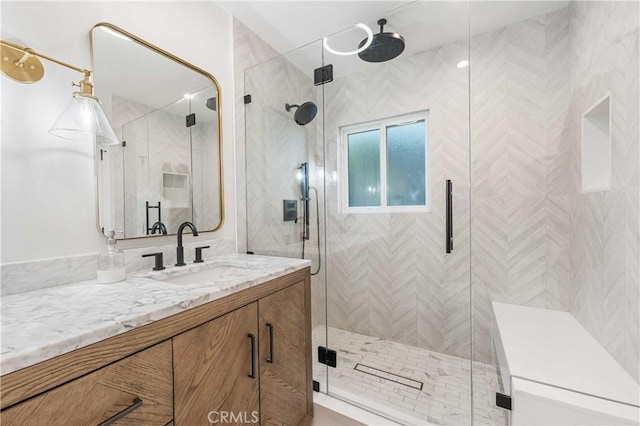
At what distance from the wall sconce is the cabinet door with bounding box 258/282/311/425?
38.6 inches

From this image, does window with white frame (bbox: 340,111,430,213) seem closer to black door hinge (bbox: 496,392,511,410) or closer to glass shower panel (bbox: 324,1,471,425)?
glass shower panel (bbox: 324,1,471,425)

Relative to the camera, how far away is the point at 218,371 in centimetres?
89

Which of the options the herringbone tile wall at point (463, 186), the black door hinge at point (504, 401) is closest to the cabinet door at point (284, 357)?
the herringbone tile wall at point (463, 186)

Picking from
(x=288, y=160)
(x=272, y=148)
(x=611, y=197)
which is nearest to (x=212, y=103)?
(x=272, y=148)

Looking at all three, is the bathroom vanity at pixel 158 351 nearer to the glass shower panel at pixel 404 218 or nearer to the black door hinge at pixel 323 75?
the glass shower panel at pixel 404 218

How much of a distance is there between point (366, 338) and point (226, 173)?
174 cm

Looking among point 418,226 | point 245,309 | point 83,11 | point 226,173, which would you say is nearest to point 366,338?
point 418,226

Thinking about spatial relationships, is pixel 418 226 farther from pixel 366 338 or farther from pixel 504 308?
pixel 366 338

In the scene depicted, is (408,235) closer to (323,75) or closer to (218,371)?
(323,75)

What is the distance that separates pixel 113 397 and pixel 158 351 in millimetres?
122

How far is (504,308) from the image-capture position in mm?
1875

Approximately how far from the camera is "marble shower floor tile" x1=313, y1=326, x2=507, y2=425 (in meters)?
1.52

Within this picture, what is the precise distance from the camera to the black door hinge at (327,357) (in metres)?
1.88

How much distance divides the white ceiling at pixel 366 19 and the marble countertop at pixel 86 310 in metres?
1.69
